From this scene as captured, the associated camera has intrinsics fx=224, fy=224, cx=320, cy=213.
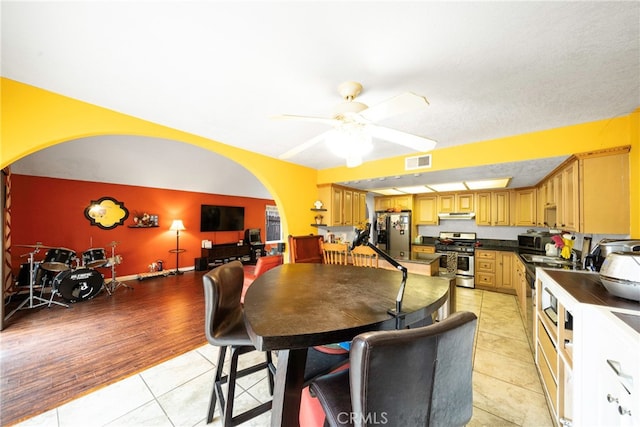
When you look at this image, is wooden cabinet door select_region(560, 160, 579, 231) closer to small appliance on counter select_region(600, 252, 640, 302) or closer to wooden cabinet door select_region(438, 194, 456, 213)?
small appliance on counter select_region(600, 252, 640, 302)

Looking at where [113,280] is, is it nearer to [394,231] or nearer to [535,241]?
[394,231]

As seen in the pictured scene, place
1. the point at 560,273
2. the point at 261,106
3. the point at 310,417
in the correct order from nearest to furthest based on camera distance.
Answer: the point at 310,417, the point at 560,273, the point at 261,106

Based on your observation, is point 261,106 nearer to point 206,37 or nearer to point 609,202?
point 206,37

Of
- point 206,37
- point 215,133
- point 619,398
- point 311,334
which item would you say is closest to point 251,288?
point 311,334

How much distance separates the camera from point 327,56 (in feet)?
4.42

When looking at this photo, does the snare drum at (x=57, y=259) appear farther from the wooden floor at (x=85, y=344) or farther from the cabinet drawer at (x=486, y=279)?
the cabinet drawer at (x=486, y=279)

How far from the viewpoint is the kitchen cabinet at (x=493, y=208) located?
4730 millimetres

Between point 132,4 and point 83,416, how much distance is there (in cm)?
259

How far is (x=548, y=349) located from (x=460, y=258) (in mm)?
3268

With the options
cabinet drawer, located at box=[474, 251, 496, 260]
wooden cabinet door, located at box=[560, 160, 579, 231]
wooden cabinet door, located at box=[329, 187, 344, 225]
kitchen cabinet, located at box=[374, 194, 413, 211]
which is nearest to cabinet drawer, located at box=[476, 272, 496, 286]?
cabinet drawer, located at box=[474, 251, 496, 260]

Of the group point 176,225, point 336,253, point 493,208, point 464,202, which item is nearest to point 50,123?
point 336,253

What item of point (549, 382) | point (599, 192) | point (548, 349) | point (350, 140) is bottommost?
point (549, 382)

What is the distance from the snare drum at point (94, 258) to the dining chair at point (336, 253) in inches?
178

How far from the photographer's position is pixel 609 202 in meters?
2.04
